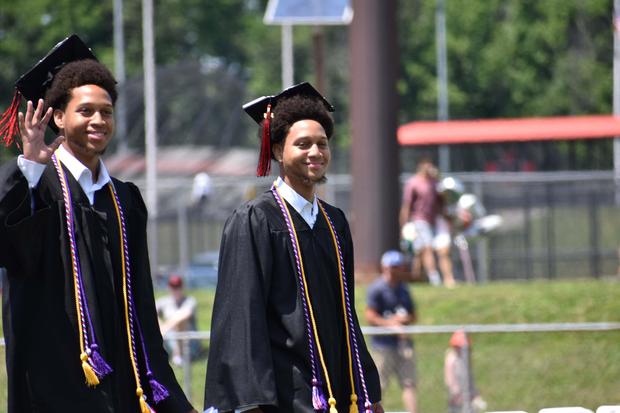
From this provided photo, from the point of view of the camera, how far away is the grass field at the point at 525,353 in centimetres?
1097

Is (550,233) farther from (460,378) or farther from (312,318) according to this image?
(312,318)

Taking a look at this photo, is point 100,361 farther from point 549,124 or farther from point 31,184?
point 549,124

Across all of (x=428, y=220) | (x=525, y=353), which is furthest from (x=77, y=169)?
(x=428, y=220)

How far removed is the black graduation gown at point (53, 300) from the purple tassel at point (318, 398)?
2.13 feet

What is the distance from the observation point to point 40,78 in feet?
16.7

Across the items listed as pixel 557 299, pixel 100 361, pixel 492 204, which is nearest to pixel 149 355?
pixel 100 361

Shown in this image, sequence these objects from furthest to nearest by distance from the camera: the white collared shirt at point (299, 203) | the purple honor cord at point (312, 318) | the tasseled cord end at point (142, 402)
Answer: the white collared shirt at point (299, 203) < the purple honor cord at point (312, 318) < the tasseled cord end at point (142, 402)

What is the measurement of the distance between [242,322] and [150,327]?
336 millimetres

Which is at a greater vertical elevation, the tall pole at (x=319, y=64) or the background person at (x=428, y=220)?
the tall pole at (x=319, y=64)

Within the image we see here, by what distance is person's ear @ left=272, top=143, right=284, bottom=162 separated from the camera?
215 inches

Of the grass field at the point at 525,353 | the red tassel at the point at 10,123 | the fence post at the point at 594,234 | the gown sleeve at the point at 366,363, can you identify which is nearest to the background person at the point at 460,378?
the grass field at the point at 525,353

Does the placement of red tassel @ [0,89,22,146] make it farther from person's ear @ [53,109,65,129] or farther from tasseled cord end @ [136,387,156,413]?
tasseled cord end @ [136,387,156,413]

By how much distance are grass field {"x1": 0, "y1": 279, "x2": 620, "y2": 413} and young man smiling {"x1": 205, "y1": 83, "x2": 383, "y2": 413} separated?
4.81m

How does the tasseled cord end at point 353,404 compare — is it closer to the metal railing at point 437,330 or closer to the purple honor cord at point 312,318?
the purple honor cord at point 312,318
